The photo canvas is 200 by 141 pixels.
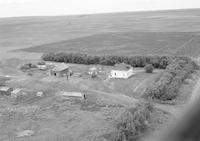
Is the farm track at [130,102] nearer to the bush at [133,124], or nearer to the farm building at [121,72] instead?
the bush at [133,124]

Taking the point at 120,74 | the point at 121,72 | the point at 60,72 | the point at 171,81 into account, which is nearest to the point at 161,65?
the point at 121,72

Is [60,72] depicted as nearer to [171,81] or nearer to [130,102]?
[130,102]

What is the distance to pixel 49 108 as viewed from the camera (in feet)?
84.7

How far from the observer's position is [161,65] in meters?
44.0

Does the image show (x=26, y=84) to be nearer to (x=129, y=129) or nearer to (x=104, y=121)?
(x=104, y=121)

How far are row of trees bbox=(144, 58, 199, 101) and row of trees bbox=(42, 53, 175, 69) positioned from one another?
282 centimetres

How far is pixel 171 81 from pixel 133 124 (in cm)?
1554

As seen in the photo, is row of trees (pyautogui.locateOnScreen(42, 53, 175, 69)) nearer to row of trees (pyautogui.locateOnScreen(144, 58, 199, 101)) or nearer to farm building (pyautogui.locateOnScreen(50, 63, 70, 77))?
row of trees (pyautogui.locateOnScreen(144, 58, 199, 101))

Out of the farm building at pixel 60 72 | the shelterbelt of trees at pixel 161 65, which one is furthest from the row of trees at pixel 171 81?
the farm building at pixel 60 72

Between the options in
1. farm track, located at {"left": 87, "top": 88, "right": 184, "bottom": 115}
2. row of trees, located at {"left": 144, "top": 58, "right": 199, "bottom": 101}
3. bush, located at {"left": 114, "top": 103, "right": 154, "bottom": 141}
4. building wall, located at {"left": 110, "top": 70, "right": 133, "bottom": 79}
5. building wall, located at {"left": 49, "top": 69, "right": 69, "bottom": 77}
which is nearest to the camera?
bush, located at {"left": 114, "top": 103, "right": 154, "bottom": 141}

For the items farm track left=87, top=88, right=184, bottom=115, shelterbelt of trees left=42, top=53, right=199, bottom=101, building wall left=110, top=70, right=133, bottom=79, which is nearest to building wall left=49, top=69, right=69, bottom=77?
building wall left=110, top=70, right=133, bottom=79

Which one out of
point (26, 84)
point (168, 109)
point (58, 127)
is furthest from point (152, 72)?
point (58, 127)

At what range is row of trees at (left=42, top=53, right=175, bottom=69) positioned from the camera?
44.7 meters

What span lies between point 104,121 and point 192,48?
162 ft
